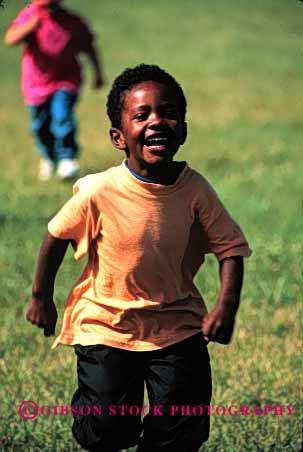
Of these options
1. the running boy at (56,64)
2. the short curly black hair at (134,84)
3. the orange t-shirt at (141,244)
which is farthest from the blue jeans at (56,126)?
the orange t-shirt at (141,244)

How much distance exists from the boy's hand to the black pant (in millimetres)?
183

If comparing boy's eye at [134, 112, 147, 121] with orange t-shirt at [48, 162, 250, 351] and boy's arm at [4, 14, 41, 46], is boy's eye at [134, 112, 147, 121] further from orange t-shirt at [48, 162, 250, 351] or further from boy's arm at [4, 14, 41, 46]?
boy's arm at [4, 14, 41, 46]

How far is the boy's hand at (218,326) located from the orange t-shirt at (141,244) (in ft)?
0.60

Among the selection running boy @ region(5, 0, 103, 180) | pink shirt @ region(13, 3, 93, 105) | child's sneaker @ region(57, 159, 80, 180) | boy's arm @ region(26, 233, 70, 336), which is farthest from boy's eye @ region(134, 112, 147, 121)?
pink shirt @ region(13, 3, 93, 105)

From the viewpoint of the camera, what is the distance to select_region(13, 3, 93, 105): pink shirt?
10.9 meters

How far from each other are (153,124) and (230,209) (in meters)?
5.28

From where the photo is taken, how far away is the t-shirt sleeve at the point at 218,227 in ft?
12.4

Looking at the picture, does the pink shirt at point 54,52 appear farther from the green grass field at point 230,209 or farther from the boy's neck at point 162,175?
the boy's neck at point 162,175

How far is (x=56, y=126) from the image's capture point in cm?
1097

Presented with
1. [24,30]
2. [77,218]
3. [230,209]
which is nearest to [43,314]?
[77,218]

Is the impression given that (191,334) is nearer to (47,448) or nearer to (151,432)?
(151,432)

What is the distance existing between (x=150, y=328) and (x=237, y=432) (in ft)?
2.86

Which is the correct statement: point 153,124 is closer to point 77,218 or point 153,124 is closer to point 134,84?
point 134,84

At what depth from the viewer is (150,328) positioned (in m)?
3.79
